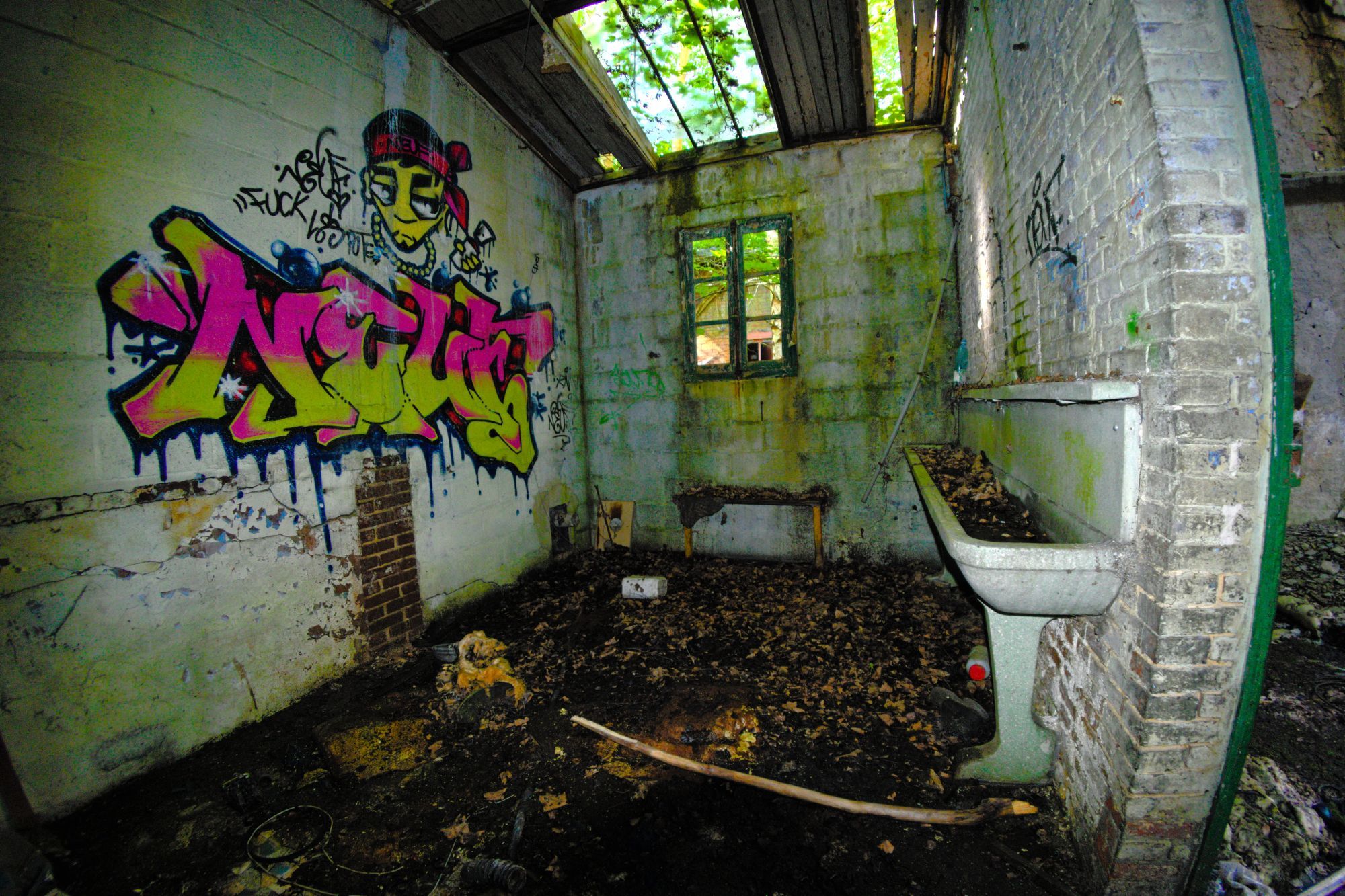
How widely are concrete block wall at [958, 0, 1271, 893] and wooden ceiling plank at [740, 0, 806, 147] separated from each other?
7.40ft

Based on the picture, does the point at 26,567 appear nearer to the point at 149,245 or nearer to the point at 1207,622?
the point at 149,245

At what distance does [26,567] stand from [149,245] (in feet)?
4.75

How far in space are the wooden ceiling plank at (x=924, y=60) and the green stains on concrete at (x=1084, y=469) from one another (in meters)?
3.37

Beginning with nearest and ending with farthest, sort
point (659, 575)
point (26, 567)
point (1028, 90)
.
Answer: point (26, 567)
point (1028, 90)
point (659, 575)

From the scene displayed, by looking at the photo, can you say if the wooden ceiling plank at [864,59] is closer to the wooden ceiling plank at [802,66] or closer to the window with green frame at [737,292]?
the wooden ceiling plank at [802,66]

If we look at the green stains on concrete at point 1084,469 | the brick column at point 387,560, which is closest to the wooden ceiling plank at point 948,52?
the green stains on concrete at point 1084,469

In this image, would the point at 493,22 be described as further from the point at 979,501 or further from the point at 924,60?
the point at 979,501

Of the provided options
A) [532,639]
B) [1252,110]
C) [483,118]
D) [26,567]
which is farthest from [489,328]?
[1252,110]

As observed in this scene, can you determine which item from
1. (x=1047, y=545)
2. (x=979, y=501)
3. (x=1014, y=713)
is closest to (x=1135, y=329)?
(x=1047, y=545)

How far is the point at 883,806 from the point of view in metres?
1.98

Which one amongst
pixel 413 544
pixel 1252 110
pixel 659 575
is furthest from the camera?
pixel 659 575

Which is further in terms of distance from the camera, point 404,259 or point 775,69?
point 775,69

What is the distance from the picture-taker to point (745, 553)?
5094 mm

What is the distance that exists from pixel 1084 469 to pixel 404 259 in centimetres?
401
